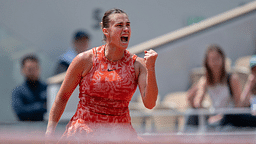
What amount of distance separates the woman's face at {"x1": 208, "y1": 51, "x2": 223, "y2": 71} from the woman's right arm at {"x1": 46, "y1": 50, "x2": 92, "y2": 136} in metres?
2.04

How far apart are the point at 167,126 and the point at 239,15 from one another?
2.00 metres

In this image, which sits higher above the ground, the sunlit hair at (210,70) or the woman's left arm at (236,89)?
the sunlit hair at (210,70)

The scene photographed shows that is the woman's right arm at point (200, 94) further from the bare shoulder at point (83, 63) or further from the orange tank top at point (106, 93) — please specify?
the bare shoulder at point (83, 63)

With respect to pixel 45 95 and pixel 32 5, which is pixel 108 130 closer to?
pixel 45 95

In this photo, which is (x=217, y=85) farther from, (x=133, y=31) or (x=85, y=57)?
(x=133, y=31)

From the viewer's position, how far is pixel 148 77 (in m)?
2.24

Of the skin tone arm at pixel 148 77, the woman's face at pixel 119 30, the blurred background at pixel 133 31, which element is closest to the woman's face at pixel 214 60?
the blurred background at pixel 133 31

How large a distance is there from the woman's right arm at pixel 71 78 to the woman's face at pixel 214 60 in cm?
204

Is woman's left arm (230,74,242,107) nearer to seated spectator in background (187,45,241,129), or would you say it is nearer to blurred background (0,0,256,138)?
seated spectator in background (187,45,241,129)

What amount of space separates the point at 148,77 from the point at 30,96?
7.19ft

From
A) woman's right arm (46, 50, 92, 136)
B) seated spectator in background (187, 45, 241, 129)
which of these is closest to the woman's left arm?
seated spectator in background (187, 45, 241, 129)

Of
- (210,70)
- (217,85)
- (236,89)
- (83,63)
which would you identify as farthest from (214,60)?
(83,63)

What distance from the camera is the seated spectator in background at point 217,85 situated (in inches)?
157

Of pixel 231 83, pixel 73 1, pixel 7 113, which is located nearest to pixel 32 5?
pixel 73 1
